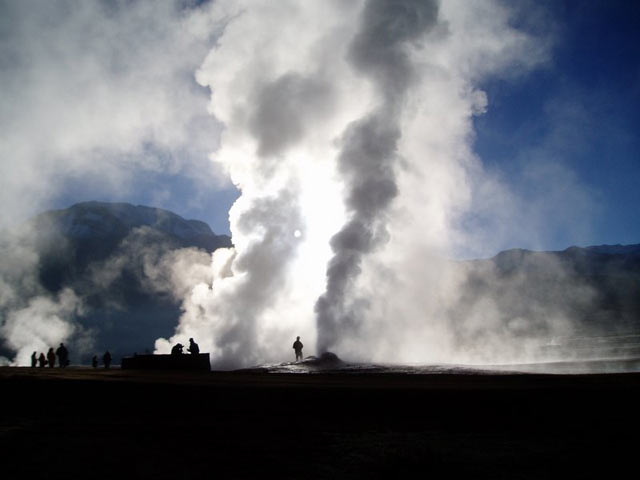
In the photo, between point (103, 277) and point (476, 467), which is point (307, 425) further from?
point (103, 277)

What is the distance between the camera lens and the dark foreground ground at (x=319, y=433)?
3.61 m

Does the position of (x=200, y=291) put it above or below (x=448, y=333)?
above

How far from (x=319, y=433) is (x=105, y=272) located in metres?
131

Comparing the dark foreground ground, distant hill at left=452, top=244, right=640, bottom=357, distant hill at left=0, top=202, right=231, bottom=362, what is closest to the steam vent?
the dark foreground ground

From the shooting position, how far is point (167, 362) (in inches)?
742

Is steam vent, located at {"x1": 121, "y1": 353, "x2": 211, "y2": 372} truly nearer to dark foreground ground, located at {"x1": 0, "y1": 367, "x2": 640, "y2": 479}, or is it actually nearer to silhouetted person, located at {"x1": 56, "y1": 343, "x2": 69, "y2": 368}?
silhouetted person, located at {"x1": 56, "y1": 343, "x2": 69, "y2": 368}

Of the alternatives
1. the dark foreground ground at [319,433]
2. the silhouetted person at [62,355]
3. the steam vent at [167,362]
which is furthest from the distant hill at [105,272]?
the dark foreground ground at [319,433]

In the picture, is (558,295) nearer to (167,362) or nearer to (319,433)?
(167,362)

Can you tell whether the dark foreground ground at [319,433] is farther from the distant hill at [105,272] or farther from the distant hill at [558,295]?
the distant hill at [105,272]

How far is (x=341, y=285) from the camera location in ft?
87.8

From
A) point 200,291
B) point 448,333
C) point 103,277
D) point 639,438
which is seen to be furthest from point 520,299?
point 639,438

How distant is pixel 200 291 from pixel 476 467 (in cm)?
4343

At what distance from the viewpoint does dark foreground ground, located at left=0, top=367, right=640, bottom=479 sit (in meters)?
3.61

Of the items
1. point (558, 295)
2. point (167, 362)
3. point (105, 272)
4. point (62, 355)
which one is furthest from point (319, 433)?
point (558, 295)
